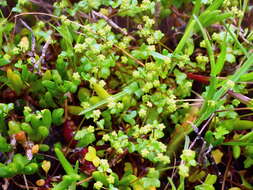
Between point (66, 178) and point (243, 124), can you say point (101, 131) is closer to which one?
point (66, 178)

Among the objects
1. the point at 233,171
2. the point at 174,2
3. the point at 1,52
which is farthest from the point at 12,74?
the point at 233,171

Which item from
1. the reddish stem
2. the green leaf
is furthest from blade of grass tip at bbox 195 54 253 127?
the green leaf

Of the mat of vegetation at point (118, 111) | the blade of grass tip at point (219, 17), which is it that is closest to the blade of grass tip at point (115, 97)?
the mat of vegetation at point (118, 111)

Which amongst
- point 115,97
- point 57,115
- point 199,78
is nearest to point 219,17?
point 199,78

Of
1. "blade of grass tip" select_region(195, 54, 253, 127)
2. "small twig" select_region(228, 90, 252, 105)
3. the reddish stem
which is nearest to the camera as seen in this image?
"blade of grass tip" select_region(195, 54, 253, 127)

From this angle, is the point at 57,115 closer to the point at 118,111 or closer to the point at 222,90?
the point at 118,111

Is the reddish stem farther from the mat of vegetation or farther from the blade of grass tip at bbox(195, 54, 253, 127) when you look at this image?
the blade of grass tip at bbox(195, 54, 253, 127)

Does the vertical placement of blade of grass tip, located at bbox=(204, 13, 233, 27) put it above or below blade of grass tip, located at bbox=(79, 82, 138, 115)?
above

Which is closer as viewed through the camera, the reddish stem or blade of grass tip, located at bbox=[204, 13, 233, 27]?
blade of grass tip, located at bbox=[204, 13, 233, 27]

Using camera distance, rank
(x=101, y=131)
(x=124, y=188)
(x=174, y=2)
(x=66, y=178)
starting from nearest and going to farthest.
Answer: (x=66, y=178) < (x=124, y=188) < (x=101, y=131) < (x=174, y=2)
